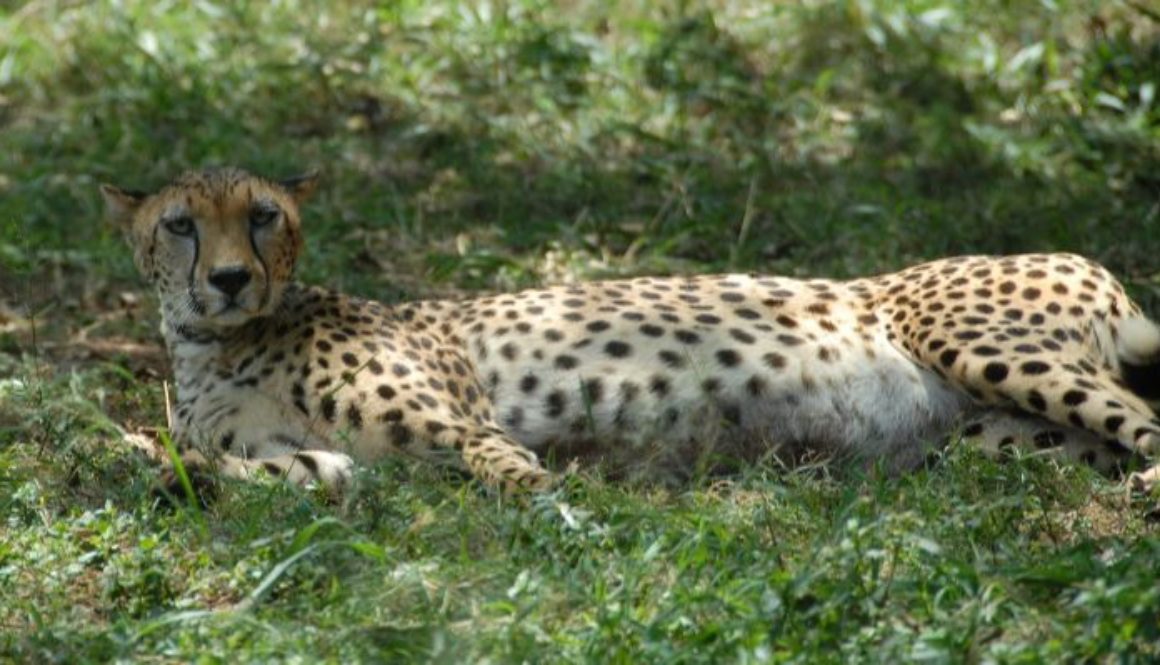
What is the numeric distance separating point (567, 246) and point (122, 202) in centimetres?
238

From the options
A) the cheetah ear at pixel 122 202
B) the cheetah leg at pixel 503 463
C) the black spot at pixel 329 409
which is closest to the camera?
the cheetah leg at pixel 503 463

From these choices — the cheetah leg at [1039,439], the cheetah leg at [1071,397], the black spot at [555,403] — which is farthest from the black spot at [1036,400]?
the black spot at [555,403]

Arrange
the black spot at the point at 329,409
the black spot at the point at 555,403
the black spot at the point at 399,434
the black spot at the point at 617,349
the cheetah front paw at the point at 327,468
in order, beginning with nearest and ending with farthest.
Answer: the cheetah front paw at the point at 327,468 < the black spot at the point at 399,434 < the black spot at the point at 329,409 < the black spot at the point at 555,403 < the black spot at the point at 617,349

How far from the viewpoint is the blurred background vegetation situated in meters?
8.38

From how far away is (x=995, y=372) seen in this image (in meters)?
5.95

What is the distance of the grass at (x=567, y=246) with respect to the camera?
4277 millimetres

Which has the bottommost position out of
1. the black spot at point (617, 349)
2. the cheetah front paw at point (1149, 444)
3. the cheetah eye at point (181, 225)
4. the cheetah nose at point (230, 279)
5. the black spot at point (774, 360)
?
the cheetah front paw at point (1149, 444)

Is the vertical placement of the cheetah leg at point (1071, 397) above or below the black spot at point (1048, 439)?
above

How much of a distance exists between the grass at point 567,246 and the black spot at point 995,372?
32cm

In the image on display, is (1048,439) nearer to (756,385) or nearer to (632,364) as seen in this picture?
(756,385)

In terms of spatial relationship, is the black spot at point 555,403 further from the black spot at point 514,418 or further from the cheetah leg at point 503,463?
the cheetah leg at point 503,463

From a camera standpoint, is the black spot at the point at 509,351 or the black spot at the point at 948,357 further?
the black spot at the point at 509,351

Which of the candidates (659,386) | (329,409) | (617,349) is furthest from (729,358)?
(329,409)

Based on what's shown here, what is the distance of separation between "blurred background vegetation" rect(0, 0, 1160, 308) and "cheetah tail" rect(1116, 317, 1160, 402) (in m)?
1.50
